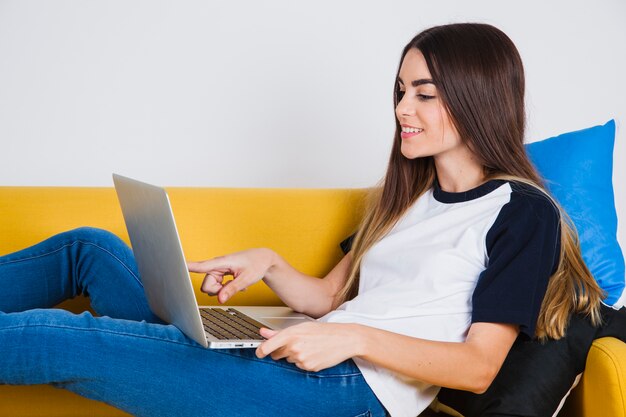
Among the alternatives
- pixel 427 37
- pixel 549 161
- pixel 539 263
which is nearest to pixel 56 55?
pixel 427 37

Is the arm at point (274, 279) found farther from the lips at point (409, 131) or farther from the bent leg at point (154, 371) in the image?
the lips at point (409, 131)

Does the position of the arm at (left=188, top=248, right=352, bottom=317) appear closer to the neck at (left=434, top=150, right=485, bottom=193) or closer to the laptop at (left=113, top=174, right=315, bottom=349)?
the laptop at (left=113, top=174, right=315, bottom=349)

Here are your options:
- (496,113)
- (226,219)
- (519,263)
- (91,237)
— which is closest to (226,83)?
(226,219)

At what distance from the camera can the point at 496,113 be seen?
67.7 inches

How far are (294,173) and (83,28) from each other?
0.88m

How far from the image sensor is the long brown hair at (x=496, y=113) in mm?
1680

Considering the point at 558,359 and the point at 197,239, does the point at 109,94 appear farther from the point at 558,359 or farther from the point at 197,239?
the point at 558,359

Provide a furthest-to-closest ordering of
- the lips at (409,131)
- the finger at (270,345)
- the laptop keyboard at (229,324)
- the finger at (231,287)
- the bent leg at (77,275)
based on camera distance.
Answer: the bent leg at (77,275) → the lips at (409,131) → the finger at (231,287) → the laptop keyboard at (229,324) → the finger at (270,345)

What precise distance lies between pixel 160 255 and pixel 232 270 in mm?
347

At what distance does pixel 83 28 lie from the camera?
272 centimetres

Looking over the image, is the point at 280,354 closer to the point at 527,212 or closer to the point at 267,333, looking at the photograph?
the point at 267,333

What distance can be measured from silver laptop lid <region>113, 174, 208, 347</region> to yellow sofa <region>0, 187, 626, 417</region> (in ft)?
1.90

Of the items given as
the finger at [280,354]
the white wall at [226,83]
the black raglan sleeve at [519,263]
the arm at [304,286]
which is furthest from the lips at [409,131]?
the white wall at [226,83]

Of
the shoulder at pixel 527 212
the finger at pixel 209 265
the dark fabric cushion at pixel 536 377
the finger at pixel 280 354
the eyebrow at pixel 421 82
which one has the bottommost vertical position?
the dark fabric cushion at pixel 536 377
